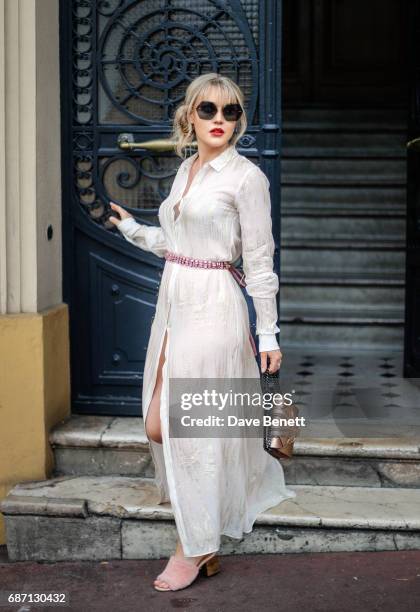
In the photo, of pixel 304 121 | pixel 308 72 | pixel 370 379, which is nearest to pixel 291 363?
pixel 370 379

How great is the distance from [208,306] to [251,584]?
4.01 feet

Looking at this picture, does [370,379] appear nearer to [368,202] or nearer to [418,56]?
[418,56]

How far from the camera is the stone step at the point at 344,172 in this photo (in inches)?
377

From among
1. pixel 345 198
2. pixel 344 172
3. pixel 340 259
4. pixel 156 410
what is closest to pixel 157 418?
pixel 156 410

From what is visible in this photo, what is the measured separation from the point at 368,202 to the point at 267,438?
5.41m

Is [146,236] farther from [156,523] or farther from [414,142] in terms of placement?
[414,142]

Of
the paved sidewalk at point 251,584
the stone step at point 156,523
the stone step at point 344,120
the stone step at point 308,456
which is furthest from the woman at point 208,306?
the stone step at point 344,120

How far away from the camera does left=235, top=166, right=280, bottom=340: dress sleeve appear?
4.19 metres

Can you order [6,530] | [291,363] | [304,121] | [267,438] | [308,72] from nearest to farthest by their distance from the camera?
[267,438] → [6,530] → [291,363] → [304,121] → [308,72]

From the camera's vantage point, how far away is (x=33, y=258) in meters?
5.18

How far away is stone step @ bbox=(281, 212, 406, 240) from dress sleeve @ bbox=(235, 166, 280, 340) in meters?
4.69

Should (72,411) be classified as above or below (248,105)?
below

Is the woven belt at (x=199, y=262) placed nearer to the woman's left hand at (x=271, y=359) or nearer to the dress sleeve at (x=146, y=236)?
the dress sleeve at (x=146, y=236)

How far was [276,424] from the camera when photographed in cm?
426
